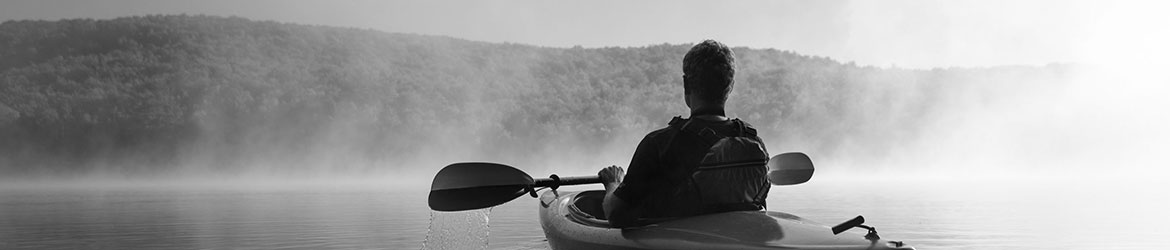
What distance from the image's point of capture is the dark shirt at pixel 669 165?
4844 mm

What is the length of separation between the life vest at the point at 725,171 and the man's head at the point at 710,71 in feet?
0.48

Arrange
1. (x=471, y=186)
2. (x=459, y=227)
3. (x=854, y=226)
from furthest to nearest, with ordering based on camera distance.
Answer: (x=459, y=227), (x=471, y=186), (x=854, y=226)

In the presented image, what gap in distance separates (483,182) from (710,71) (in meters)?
2.67

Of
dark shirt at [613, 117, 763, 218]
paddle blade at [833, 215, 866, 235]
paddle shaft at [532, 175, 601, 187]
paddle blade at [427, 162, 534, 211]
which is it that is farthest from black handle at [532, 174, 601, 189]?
paddle blade at [833, 215, 866, 235]

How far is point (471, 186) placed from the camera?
7074mm

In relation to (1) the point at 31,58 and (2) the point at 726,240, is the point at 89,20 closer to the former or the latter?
(1) the point at 31,58

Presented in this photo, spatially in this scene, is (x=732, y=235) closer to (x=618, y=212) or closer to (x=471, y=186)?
(x=618, y=212)

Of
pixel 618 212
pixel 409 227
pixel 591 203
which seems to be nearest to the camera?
pixel 618 212

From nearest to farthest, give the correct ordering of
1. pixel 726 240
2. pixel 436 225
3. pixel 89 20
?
pixel 726 240 < pixel 436 225 < pixel 89 20

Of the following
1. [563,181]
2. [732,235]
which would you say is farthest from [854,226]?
[563,181]

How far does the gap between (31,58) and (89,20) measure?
8078 millimetres

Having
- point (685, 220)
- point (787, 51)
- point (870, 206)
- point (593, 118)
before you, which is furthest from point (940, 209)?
point (787, 51)

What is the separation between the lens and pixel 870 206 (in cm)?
2061

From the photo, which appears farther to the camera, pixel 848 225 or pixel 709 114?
pixel 709 114
